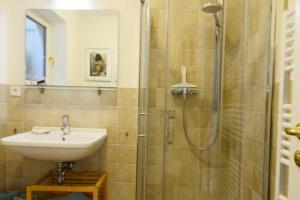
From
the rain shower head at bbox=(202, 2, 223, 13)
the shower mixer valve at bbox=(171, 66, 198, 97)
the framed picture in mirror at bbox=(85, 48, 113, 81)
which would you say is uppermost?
the rain shower head at bbox=(202, 2, 223, 13)

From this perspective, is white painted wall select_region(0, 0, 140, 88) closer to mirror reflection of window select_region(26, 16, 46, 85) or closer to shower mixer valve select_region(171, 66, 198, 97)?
mirror reflection of window select_region(26, 16, 46, 85)

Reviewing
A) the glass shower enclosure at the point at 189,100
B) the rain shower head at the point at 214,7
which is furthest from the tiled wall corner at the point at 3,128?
the rain shower head at the point at 214,7

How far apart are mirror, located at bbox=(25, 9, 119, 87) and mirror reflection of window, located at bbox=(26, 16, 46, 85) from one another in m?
A: 0.02

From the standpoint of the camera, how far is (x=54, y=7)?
2248 mm

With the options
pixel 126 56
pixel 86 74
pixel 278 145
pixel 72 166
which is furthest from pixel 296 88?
pixel 72 166

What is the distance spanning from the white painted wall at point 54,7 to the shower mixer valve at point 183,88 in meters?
0.44

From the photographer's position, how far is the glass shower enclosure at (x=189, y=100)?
1776 mm

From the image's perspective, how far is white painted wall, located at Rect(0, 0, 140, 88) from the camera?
7.30ft

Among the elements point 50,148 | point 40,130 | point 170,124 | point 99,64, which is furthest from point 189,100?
point 40,130

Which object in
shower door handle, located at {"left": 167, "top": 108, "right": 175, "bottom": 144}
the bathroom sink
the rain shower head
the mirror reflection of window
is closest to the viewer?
the bathroom sink

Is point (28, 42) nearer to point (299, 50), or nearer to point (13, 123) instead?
point (13, 123)

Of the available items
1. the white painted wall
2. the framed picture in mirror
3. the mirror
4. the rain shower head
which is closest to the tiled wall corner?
the white painted wall

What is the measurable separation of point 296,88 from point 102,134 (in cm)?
161

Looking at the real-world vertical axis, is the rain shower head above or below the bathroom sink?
above
